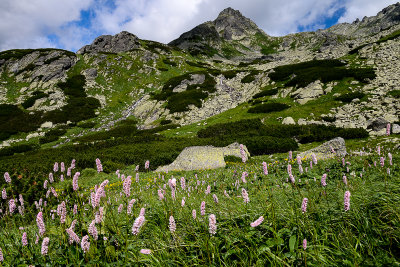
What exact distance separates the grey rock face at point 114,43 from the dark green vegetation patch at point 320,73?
7836 cm

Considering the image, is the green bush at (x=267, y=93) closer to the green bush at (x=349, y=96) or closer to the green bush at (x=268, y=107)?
the green bush at (x=268, y=107)

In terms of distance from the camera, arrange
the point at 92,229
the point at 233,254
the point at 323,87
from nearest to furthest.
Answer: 1. the point at 92,229
2. the point at 233,254
3. the point at 323,87

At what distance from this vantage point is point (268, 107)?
36.8 m

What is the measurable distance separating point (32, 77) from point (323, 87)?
3101 inches

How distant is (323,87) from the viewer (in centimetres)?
3712

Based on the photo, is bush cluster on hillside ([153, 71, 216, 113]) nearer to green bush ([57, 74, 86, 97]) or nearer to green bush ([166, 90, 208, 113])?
green bush ([166, 90, 208, 113])

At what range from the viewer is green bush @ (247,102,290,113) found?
35.9 metres

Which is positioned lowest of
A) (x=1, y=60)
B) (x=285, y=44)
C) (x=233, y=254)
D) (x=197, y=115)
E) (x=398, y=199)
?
(x=233, y=254)

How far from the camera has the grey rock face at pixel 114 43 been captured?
341 feet

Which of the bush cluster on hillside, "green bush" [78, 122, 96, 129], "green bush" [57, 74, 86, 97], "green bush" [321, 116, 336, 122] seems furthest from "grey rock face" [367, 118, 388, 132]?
"green bush" [57, 74, 86, 97]

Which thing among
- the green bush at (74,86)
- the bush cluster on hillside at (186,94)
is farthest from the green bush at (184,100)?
the green bush at (74,86)

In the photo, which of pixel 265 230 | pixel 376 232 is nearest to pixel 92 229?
pixel 265 230

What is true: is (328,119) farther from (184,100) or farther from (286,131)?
(184,100)

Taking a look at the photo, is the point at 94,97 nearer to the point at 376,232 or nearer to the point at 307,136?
the point at 307,136
